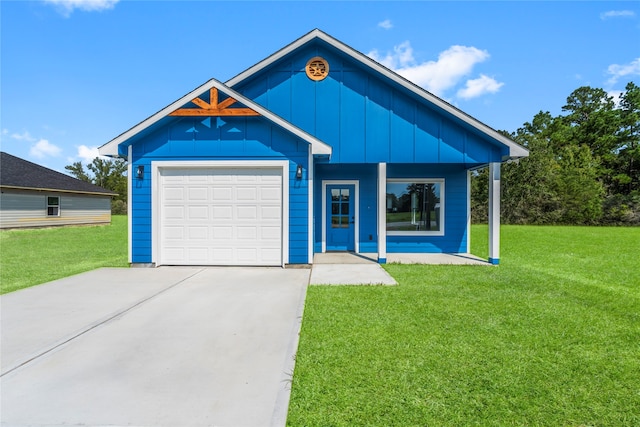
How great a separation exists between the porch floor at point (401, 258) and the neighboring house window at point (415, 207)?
0.93 m

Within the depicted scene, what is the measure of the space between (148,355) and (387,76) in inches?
316

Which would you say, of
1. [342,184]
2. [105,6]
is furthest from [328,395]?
[105,6]

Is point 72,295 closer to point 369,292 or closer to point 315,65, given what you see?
point 369,292

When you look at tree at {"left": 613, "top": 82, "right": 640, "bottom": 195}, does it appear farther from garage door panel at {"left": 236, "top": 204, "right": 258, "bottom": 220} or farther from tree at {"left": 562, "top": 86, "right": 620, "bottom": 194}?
garage door panel at {"left": 236, "top": 204, "right": 258, "bottom": 220}

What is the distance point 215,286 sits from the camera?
600 centimetres

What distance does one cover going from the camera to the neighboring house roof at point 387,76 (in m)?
8.02

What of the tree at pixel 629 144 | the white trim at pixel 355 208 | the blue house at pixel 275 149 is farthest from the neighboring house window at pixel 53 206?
the tree at pixel 629 144

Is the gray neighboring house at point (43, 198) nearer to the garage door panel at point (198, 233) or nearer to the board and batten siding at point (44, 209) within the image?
the board and batten siding at point (44, 209)

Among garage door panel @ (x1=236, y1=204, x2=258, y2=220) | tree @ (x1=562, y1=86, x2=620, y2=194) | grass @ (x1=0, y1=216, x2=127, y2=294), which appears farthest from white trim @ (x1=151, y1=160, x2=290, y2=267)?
tree @ (x1=562, y1=86, x2=620, y2=194)

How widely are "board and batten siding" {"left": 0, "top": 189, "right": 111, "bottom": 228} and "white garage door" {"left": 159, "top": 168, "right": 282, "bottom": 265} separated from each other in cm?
1832

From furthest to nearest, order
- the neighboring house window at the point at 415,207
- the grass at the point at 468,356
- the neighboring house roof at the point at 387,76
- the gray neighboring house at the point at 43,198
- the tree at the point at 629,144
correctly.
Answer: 1. the tree at the point at 629,144
2. the gray neighboring house at the point at 43,198
3. the neighboring house window at the point at 415,207
4. the neighboring house roof at the point at 387,76
5. the grass at the point at 468,356

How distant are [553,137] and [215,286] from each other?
4317cm

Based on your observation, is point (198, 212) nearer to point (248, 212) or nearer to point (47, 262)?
point (248, 212)

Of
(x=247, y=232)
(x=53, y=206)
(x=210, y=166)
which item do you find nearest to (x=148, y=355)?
(x=247, y=232)
